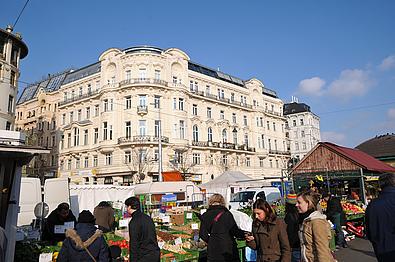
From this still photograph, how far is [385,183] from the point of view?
14.3 ft

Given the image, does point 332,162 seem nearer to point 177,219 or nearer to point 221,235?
point 177,219

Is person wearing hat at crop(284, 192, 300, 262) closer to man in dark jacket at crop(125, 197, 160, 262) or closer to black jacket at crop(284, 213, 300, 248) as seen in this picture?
black jacket at crop(284, 213, 300, 248)

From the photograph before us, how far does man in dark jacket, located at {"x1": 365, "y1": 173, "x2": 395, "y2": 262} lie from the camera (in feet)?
13.5

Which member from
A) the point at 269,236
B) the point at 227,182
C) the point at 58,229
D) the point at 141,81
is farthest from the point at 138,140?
the point at 269,236

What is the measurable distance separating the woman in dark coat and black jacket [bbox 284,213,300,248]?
1.31 metres

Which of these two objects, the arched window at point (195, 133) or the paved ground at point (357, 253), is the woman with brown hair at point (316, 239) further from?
the arched window at point (195, 133)

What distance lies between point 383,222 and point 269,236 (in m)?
1.51

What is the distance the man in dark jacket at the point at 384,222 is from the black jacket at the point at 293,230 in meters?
1.80

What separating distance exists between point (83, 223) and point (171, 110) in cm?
4008

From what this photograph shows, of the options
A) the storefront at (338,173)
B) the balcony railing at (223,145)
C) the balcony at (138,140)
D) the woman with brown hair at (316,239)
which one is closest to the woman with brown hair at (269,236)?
the woman with brown hair at (316,239)

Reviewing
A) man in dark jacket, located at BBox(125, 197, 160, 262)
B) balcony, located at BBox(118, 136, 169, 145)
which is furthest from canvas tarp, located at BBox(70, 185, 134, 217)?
balcony, located at BBox(118, 136, 169, 145)

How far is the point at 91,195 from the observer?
20.0 m

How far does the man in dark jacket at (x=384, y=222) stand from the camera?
412 cm

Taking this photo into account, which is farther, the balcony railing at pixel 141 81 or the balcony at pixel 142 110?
the balcony railing at pixel 141 81
